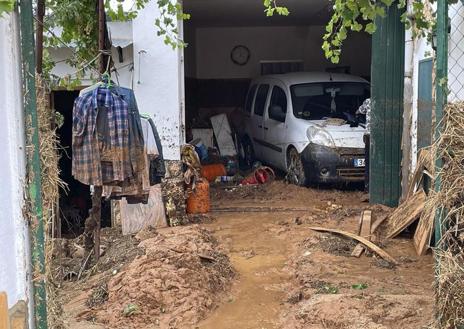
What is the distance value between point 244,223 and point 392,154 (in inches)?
92.1

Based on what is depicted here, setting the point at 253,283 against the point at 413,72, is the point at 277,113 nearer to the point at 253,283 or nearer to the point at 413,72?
the point at 413,72

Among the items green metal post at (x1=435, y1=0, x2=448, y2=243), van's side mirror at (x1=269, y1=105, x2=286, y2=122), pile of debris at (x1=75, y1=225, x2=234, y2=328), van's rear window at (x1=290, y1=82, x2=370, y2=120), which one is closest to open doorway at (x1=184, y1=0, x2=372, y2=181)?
van's side mirror at (x1=269, y1=105, x2=286, y2=122)

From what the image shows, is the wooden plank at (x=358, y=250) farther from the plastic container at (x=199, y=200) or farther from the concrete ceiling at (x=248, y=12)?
the concrete ceiling at (x=248, y=12)

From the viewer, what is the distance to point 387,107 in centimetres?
820

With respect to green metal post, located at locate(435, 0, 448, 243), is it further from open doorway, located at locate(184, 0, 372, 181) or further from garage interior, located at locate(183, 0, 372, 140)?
garage interior, located at locate(183, 0, 372, 140)

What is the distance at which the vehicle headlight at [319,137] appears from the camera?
9.38 meters

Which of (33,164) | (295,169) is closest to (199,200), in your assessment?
(295,169)

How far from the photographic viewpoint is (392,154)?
825cm

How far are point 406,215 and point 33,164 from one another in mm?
5229

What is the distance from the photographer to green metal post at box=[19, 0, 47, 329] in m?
2.71

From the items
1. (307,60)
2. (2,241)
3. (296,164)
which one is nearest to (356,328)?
(2,241)

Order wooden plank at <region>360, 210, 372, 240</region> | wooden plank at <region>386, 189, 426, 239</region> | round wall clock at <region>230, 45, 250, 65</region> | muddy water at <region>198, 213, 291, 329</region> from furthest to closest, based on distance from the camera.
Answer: round wall clock at <region>230, 45, 250, 65</region>
wooden plank at <region>360, 210, 372, 240</region>
wooden plank at <region>386, 189, 426, 239</region>
muddy water at <region>198, 213, 291, 329</region>

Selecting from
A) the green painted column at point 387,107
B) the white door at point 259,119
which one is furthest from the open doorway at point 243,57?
the green painted column at point 387,107

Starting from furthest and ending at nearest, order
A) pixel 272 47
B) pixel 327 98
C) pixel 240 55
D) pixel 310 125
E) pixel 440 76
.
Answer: pixel 240 55
pixel 272 47
pixel 327 98
pixel 310 125
pixel 440 76
